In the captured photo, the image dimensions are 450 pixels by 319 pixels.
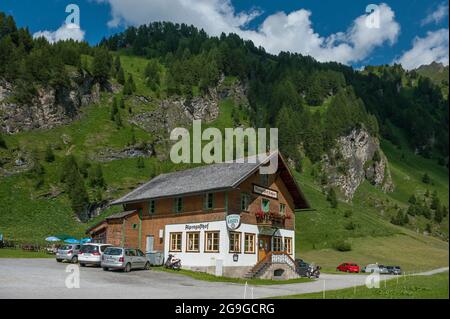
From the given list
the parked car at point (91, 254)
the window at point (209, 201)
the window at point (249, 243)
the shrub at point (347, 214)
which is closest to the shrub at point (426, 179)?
the shrub at point (347, 214)

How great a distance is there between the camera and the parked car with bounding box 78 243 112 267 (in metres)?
33.8

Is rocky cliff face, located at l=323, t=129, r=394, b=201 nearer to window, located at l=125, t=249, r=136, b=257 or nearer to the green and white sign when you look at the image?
the green and white sign

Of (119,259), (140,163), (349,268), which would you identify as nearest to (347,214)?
(349,268)

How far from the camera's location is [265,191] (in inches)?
1551

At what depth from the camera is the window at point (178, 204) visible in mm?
38844

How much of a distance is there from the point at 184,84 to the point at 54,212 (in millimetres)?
77149

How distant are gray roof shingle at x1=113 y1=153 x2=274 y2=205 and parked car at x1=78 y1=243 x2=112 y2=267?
7521 mm

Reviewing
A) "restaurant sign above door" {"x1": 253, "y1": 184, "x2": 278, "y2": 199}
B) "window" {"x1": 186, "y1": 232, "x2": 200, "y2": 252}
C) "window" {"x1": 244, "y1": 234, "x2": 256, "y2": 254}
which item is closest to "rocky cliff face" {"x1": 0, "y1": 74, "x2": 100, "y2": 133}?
"window" {"x1": 186, "y1": 232, "x2": 200, "y2": 252}

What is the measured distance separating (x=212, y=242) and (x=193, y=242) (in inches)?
85.5

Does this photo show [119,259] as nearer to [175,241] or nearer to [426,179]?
[175,241]

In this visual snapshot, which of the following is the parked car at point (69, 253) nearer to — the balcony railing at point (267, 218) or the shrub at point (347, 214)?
the balcony railing at point (267, 218)

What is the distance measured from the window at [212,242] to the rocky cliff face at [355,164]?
102m

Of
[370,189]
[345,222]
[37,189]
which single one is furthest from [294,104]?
[37,189]
